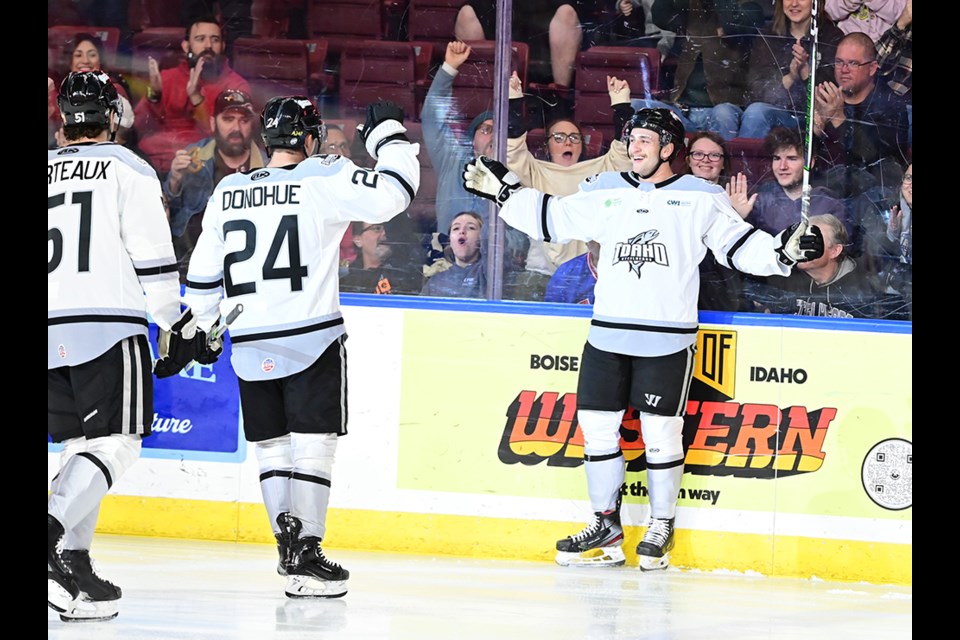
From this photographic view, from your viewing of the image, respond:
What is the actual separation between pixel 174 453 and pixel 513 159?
1.68m

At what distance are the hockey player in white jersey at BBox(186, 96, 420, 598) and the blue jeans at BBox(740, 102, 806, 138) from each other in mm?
1443

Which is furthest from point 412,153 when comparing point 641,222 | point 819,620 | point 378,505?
point 819,620

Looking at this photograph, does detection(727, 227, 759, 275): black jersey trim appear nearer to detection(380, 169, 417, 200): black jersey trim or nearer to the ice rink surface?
the ice rink surface

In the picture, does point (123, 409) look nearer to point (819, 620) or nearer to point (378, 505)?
point (378, 505)

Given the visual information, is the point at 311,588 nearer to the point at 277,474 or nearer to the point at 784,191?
the point at 277,474

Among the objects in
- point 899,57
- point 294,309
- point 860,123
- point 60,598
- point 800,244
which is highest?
point 899,57

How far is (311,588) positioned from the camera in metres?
3.57

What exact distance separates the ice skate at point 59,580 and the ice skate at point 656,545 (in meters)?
1.89

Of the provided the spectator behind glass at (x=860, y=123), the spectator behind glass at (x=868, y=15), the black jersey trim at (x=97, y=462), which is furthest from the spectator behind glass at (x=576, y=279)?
the black jersey trim at (x=97, y=462)

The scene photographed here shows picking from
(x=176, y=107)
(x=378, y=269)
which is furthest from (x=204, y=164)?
(x=378, y=269)

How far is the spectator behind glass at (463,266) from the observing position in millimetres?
4656

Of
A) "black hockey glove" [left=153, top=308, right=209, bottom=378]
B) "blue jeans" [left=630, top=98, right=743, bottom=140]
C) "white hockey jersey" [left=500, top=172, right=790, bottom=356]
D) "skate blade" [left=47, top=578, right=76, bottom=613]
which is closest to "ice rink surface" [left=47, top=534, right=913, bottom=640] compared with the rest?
"skate blade" [left=47, top=578, right=76, bottom=613]

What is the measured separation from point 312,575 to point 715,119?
2.22 metres

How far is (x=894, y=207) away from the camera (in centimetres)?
445
